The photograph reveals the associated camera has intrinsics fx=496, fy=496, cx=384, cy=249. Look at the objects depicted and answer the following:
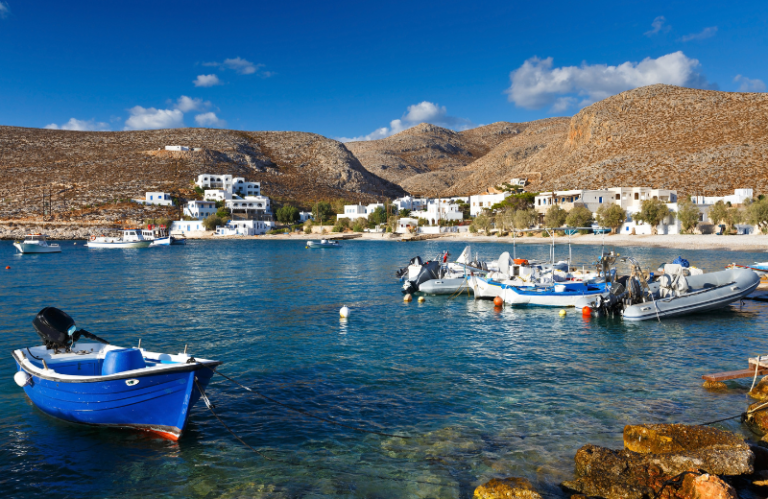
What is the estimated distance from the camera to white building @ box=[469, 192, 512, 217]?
11251cm

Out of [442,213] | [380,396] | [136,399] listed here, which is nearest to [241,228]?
[442,213]

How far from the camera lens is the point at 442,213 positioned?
384 ft

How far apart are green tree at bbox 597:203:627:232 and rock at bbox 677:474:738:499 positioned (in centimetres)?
7919

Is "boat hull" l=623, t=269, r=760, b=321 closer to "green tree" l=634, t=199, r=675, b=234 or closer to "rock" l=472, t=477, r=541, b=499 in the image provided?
"rock" l=472, t=477, r=541, b=499

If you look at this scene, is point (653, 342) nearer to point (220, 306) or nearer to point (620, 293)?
point (620, 293)

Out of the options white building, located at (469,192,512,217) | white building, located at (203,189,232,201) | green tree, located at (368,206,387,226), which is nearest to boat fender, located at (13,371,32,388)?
white building, located at (469,192,512,217)

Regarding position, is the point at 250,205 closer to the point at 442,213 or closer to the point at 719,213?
the point at 442,213

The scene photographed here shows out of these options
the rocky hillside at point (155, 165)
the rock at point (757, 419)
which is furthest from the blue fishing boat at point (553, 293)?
the rocky hillside at point (155, 165)

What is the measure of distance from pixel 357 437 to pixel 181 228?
117 meters

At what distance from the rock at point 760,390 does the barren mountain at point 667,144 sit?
9348 cm

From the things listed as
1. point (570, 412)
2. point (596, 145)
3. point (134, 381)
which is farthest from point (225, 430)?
point (596, 145)

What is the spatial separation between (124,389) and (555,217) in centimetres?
8416

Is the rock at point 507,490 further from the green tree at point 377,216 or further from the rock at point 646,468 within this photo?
the green tree at point 377,216

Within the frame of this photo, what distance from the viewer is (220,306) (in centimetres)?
2731
